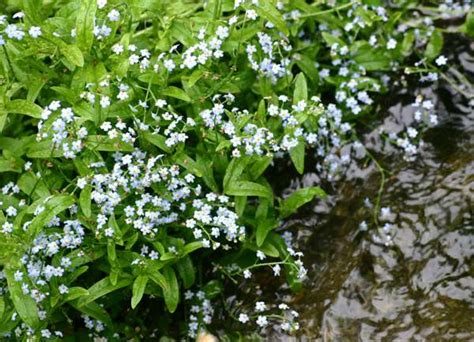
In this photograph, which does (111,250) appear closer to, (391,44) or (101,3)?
(101,3)

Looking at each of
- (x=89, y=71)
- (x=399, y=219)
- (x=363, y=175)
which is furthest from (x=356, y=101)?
(x=89, y=71)

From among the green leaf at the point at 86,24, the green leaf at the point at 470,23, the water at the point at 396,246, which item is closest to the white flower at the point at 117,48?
the green leaf at the point at 86,24

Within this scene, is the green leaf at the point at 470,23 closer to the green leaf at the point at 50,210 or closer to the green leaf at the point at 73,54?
the green leaf at the point at 73,54

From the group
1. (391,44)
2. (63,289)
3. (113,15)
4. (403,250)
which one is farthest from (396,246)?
(113,15)

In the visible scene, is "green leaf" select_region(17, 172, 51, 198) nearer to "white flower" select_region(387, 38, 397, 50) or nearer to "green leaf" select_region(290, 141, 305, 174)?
"green leaf" select_region(290, 141, 305, 174)

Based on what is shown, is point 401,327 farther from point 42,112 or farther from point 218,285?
point 42,112

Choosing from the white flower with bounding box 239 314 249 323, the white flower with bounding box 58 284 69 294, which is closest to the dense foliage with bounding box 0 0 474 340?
the white flower with bounding box 58 284 69 294
